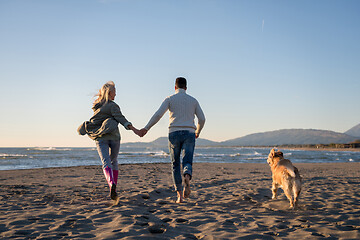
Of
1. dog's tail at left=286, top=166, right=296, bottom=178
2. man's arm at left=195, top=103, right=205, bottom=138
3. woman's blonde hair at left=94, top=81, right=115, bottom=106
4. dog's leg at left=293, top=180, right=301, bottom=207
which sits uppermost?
woman's blonde hair at left=94, top=81, right=115, bottom=106

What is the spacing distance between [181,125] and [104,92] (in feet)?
4.96

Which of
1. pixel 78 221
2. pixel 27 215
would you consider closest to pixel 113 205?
pixel 78 221

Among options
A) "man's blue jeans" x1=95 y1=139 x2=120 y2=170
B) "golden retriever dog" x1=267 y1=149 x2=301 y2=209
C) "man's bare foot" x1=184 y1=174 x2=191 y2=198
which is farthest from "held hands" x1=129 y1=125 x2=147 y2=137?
"golden retriever dog" x1=267 y1=149 x2=301 y2=209

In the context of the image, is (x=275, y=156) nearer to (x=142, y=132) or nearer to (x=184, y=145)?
(x=184, y=145)

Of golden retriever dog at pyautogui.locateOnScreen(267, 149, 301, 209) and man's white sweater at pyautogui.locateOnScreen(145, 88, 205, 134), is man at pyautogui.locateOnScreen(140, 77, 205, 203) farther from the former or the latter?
golden retriever dog at pyautogui.locateOnScreen(267, 149, 301, 209)

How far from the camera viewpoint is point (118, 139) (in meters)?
4.77

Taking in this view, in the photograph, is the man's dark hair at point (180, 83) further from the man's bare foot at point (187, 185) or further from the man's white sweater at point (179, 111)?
the man's bare foot at point (187, 185)

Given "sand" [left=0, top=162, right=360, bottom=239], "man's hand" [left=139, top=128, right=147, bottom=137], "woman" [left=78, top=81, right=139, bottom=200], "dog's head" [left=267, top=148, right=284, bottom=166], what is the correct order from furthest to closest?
"dog's head" [left=267, top=148, right=284, bottom=166], "man's hand" [left=139, top=128, right=147, bottom=137], "woman" [left=78, top=81, right=139, bottom=200], "sand" [left=0, top=162, right=360, bottom=239]

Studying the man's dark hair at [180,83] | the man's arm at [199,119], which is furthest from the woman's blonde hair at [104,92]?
the man's arm at [199,119]

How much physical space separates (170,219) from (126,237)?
974 mm

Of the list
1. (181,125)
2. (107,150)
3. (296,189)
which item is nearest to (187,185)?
(181,125)

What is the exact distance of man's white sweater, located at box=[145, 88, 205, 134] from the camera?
4.73 metres

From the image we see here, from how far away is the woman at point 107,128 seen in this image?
461cm

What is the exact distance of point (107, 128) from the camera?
14.9ft
